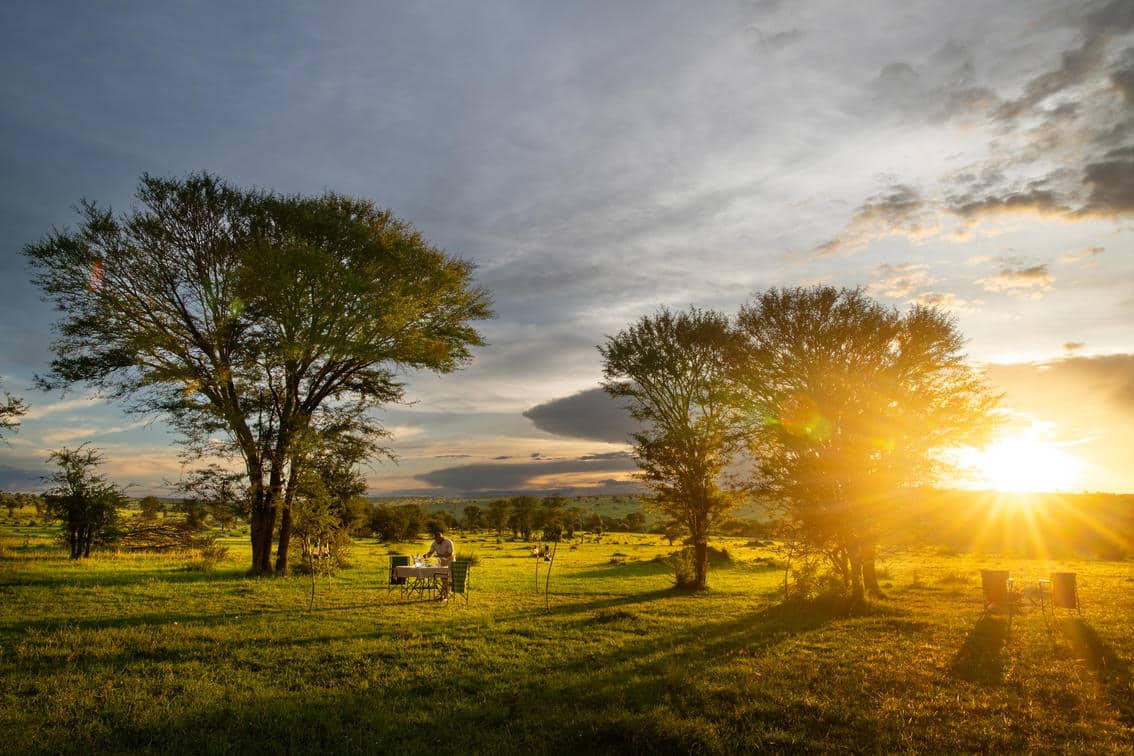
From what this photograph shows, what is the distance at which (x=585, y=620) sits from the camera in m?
16.1

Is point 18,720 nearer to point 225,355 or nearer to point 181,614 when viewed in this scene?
point 181,614

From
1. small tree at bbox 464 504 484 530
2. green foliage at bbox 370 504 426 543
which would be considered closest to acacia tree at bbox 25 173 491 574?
green foliage at bbox 370 504 426 543

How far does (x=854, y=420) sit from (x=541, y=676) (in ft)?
45.2

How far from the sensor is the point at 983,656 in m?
11.9

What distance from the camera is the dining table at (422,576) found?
18.8 metres

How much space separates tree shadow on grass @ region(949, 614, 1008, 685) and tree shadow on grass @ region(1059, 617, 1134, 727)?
1.32 m

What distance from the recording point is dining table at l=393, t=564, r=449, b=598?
1880 centimetres

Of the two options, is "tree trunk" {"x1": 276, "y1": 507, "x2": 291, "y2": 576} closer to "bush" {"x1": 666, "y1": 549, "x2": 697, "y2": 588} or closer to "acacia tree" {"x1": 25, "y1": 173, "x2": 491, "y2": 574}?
"acacia tree" {"x1": 25, "y1": 173, "x2": 491, "y2": 574}

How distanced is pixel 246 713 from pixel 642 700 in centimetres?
579

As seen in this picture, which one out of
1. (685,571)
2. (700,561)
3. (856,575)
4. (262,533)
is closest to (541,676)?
(856,575)

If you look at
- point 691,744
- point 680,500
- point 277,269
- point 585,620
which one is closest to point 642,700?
point 691,744

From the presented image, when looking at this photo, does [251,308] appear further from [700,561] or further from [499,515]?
[499,515]

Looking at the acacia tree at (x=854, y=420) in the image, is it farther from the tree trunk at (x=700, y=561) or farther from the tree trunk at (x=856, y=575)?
the tree trunk at (x=700, y=561)

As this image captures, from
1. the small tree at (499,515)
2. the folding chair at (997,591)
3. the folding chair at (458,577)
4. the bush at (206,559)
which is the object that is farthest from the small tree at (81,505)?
the small tree at (499,515)
